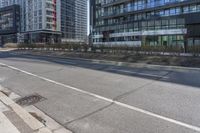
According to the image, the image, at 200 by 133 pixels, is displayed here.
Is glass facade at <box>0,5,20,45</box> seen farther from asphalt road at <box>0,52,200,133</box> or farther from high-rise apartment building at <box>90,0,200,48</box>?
asphalt road at <box>0,52,200,133</box>

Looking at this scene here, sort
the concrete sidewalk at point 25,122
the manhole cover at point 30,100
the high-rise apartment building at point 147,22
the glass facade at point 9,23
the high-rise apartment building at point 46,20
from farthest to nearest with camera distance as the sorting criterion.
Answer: the glass facade at point 9,23
the high-rise apartment building at point 46,20
the high-rise apartment building at point 147,22
the manhole cover at point 30,100
the concrete sidewalk at point 25,122

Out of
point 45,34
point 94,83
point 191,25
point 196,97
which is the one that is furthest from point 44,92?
point 45,34

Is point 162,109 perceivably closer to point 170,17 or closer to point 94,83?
point 94,83

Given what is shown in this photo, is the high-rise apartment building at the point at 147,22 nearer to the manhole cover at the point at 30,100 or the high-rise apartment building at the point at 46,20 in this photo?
the manhole cover at the point at 30,100

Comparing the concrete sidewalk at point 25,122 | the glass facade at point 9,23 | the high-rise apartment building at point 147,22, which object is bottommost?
the concrete sidewalk at point 25,122

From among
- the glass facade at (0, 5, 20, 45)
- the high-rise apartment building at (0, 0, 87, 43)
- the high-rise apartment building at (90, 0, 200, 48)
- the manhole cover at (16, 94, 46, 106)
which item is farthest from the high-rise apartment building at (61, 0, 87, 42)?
the manhole cover at (16, 94, 46, 106)

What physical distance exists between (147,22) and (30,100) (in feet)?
147

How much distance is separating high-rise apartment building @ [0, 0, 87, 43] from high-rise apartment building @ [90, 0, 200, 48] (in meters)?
36.0

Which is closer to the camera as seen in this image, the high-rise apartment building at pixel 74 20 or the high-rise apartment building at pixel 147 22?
the high-rise apartment building at pixel 147 22

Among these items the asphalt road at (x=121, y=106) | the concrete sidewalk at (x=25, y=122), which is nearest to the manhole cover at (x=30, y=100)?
the asphalt road at (x=121, y=106)

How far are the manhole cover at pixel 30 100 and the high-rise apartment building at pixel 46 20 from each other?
282 ft

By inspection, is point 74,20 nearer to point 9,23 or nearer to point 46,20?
point 46,20

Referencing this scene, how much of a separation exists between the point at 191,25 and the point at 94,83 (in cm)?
3610

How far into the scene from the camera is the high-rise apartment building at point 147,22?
1643 inches
